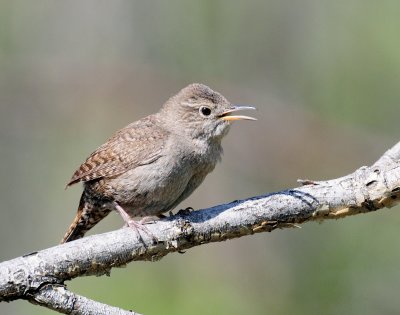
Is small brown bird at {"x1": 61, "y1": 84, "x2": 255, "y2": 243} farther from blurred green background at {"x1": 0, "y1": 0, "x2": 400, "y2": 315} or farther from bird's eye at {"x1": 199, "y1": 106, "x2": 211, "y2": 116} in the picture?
blurred green background at {"x1": 0, "y1": 0, "x2": 400, "y2": 315}

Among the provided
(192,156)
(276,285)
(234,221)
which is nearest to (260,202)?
(234,221)

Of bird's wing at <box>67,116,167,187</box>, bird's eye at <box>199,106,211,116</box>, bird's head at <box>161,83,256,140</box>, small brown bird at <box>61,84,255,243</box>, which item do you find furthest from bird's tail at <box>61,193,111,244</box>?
bird's eye at <box>199,106,211,116</box>

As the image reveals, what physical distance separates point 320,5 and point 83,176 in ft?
19.2

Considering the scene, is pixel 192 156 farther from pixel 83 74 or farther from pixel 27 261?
pixel 83 74

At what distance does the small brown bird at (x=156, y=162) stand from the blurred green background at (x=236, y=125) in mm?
1481

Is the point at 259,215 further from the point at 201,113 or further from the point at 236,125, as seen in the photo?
the point at 236,125

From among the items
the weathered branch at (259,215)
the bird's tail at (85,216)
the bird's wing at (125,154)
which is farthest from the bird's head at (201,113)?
the weathered branch at (259,215)

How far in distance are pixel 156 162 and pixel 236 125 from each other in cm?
352

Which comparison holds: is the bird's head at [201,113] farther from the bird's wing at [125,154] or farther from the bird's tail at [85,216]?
the bird's tail at [85,216]

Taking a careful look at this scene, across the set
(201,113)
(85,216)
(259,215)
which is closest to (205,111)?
(201,113)

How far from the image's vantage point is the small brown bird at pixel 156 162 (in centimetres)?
545

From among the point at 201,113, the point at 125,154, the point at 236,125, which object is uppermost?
the point at 236,125

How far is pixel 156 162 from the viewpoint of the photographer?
18.0ft

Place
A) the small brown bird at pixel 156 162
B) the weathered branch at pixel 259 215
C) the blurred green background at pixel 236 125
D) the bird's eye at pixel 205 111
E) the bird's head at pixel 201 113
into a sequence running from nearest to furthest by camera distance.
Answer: the weathered branch at pixel 259 215 → the small brown bird at pixel 156 162 → the bird's head at pixel 201 113 → the bird's eye at pixel 205 111 → the blurred green background at pixel 236 125
